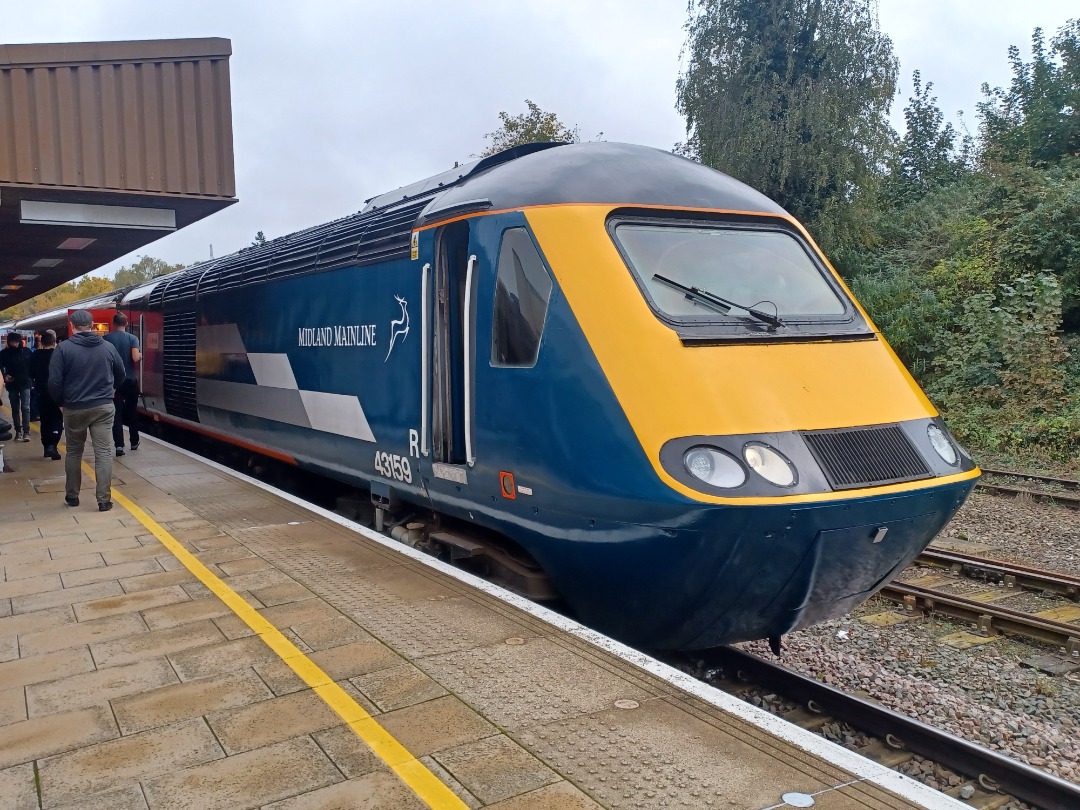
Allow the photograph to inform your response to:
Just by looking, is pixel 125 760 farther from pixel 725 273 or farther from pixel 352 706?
pixel 725 273

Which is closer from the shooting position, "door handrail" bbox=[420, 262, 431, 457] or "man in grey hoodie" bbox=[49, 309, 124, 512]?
"door handrail" bbox=[420, 262, 431, 457]

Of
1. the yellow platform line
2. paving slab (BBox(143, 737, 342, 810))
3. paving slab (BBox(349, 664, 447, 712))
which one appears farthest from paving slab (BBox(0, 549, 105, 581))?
paving slab (BBox(143, 737, 342, 810))

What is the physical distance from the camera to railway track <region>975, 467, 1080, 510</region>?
1055 cm

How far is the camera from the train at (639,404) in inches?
165

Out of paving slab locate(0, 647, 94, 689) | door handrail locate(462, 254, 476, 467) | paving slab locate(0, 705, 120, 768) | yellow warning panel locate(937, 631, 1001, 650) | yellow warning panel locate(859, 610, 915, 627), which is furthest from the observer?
yellow warning panel locate(859, 610, 915, 627)

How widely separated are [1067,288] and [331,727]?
51.8 ft

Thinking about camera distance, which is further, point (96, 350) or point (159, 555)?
point (96, 350)

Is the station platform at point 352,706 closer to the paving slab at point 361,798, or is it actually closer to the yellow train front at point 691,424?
the paving slab at point 361,798

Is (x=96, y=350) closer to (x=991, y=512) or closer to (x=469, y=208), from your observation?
(x=469, y=208)

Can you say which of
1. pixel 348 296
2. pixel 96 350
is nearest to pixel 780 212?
pixel 348 296

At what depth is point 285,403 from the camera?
8289 millimetres

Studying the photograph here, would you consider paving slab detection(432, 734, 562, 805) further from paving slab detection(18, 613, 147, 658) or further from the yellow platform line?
paving slab detection(18, 613, 147, 658)

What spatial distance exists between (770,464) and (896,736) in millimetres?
1550

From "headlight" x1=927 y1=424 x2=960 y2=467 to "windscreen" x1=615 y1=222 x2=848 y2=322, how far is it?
85 cm
